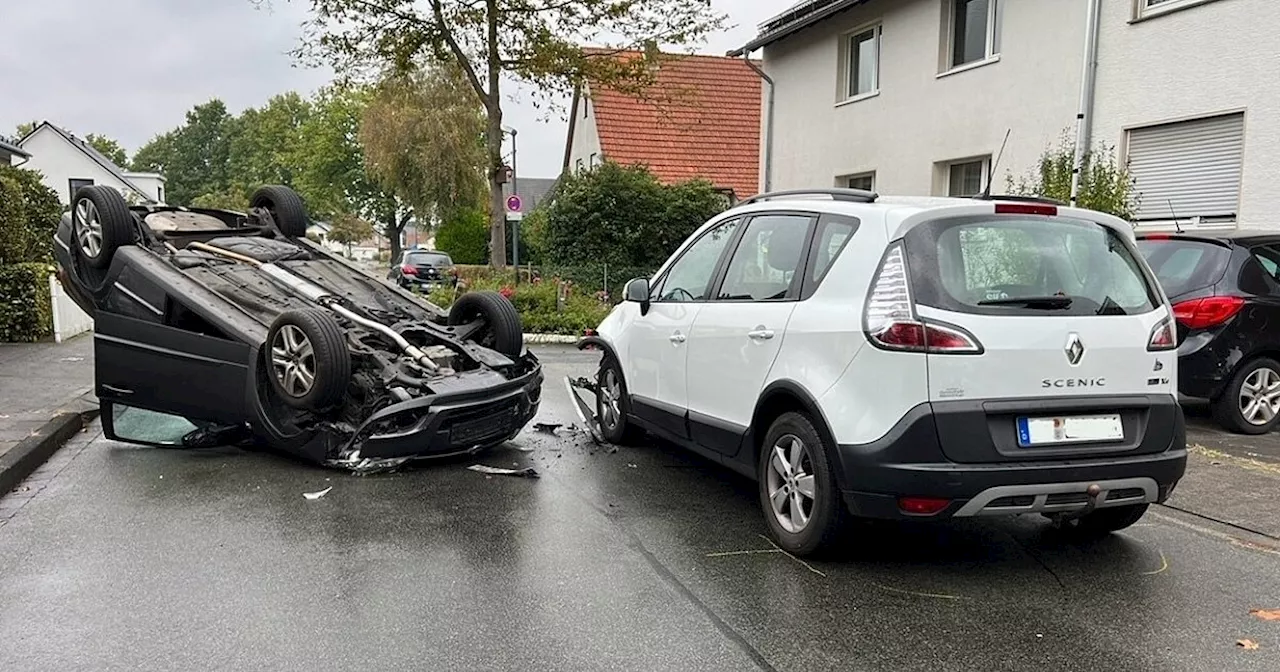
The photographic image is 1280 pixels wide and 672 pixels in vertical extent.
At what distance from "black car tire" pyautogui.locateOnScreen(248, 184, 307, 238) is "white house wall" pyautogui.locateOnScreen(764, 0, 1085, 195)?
955 centimetres

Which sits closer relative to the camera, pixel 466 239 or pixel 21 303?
pixel 21 303

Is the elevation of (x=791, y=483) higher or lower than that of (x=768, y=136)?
lower

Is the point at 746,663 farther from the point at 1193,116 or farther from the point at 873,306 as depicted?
the point at 1193,116

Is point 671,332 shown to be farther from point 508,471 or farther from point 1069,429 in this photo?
point 1069,429

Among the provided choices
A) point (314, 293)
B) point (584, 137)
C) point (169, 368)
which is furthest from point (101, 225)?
point (584, 137)

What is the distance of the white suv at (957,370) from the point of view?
391 centimetres

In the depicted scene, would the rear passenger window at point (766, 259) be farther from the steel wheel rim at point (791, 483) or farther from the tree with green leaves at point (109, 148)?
the tree with green leaves at point (109, 148)

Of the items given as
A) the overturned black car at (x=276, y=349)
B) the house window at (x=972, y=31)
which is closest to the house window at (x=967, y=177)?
the house window at (x=972, y=31)

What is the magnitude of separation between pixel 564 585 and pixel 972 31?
→ 1282 cm

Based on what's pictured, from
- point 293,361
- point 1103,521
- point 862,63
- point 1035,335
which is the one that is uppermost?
point 862,63

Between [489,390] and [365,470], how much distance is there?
0.95 m

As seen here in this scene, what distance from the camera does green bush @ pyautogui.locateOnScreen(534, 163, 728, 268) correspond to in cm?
1988

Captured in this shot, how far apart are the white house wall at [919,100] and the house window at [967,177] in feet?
0.63

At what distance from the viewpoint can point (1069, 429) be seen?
13.1 feet
